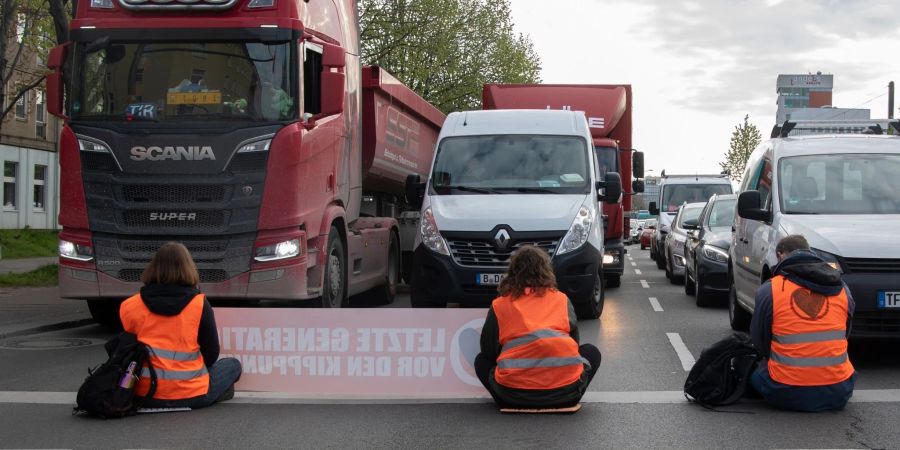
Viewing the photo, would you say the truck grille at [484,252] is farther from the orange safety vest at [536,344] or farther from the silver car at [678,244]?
the silver car at [678,244]

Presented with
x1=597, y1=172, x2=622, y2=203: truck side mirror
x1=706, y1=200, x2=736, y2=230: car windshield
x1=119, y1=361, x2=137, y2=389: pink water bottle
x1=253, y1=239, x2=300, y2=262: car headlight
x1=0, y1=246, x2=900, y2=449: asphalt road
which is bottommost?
x1=0, y1=246, x2=900, y2=449: asphalt road

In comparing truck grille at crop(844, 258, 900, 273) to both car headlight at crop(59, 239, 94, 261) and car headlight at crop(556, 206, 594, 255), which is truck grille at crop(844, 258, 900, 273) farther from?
car headlight at crop(59, 239, 94, 261)

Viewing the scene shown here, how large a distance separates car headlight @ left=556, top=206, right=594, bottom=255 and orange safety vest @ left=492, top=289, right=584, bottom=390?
5.30 metres

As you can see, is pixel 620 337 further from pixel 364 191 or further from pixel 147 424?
pixel 147 424

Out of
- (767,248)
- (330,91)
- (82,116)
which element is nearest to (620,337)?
(767,248)

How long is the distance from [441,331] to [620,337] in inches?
170

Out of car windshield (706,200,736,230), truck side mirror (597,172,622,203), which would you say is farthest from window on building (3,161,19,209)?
truck side mirror (597,172,622,203)

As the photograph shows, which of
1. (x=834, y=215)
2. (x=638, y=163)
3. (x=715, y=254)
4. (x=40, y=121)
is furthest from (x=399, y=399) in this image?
(x=40, y=121)

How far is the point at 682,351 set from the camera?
11234mm

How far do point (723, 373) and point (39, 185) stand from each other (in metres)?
41.0

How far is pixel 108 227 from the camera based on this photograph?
11859 millimetres

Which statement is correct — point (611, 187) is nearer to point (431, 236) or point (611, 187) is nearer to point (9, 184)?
point (431, 236)

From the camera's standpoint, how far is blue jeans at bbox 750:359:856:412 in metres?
7.75

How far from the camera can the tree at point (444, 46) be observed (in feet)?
116
